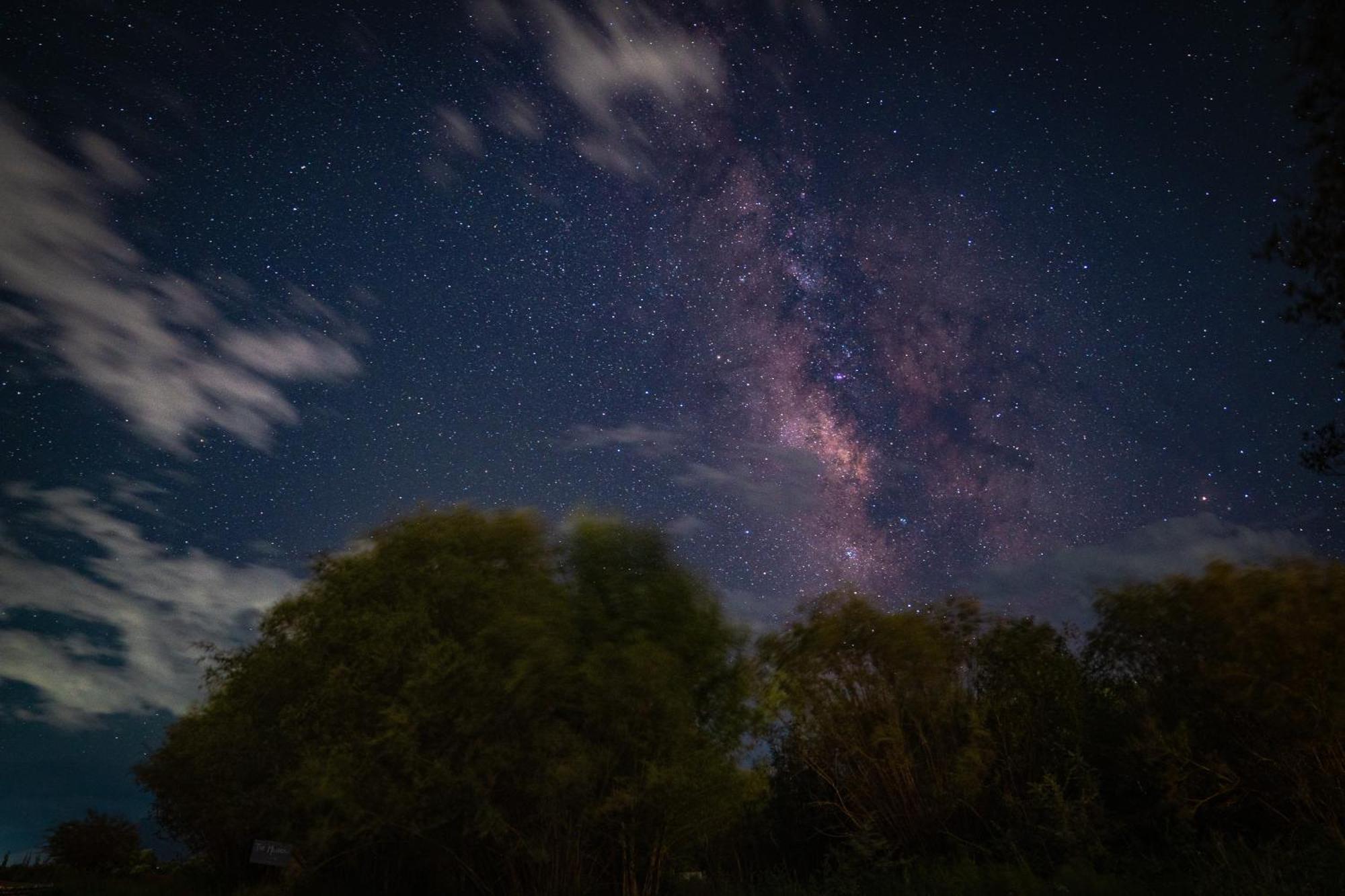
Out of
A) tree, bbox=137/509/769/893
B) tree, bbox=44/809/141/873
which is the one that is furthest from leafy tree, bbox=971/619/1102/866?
tree, bbox=44/809/141/873

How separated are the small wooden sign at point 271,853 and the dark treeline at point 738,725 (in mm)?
659

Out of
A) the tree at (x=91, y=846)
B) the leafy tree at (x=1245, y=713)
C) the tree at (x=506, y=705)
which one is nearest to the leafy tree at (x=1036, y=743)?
the leafy tree at (x=1245, y=713)

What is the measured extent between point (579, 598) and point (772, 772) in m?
9.94

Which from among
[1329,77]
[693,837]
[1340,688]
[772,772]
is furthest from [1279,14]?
[772,772]

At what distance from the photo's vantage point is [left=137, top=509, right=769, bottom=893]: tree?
1384 centimetres

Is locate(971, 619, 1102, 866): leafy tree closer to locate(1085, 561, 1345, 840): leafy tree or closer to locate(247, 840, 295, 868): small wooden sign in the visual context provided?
locate(1085, 561, 1345, 840): leafy tree

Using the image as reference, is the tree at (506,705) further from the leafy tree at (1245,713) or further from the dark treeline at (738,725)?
the leafy tree at (1245,713)

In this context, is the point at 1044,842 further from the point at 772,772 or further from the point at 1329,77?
the point at 1329,77

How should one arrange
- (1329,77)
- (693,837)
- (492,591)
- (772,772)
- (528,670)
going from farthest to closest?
1. (772,772)
2. (693,837)
3. (492,591)
4. (528,670)
5. (1329,77)

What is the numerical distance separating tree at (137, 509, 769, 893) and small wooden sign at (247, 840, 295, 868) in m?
0.96

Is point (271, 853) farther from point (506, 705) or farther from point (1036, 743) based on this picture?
point (1036, 743)

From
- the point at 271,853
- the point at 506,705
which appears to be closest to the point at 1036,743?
the point at 506,705

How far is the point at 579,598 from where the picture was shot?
1627 centimetres

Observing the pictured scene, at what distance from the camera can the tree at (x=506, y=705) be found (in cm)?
1384
